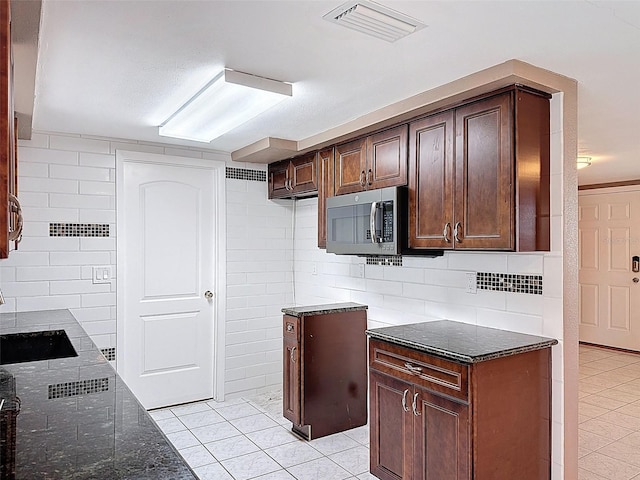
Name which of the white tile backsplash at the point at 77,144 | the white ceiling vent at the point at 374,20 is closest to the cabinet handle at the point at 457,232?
the white ceiling vent at the point at 374,20

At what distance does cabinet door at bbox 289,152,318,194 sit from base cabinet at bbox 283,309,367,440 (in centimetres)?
114

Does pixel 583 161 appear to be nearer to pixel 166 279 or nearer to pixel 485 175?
pixel 485 175

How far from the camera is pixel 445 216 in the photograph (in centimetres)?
274

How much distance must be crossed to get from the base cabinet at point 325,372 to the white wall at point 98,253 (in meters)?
1.01

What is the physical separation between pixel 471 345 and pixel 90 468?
1857mm

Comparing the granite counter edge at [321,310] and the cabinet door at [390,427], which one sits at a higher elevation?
the granite counter edge at [321,310]

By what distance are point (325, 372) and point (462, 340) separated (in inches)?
52.7

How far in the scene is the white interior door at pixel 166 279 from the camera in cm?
400

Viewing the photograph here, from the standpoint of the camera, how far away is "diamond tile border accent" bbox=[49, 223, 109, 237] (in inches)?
145

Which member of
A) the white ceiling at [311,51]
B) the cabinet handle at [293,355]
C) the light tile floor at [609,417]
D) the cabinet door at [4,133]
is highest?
the white ceiling at [311,51]

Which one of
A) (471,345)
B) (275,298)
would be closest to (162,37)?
(471,345)

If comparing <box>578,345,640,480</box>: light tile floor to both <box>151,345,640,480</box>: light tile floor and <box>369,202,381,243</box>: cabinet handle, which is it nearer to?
<box>151,345,640,480</box>: light tile floor

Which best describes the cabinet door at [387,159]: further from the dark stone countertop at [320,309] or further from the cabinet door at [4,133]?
the cabinet door at [4,133]

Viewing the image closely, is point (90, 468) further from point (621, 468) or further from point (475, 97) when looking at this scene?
point (621, 468)
